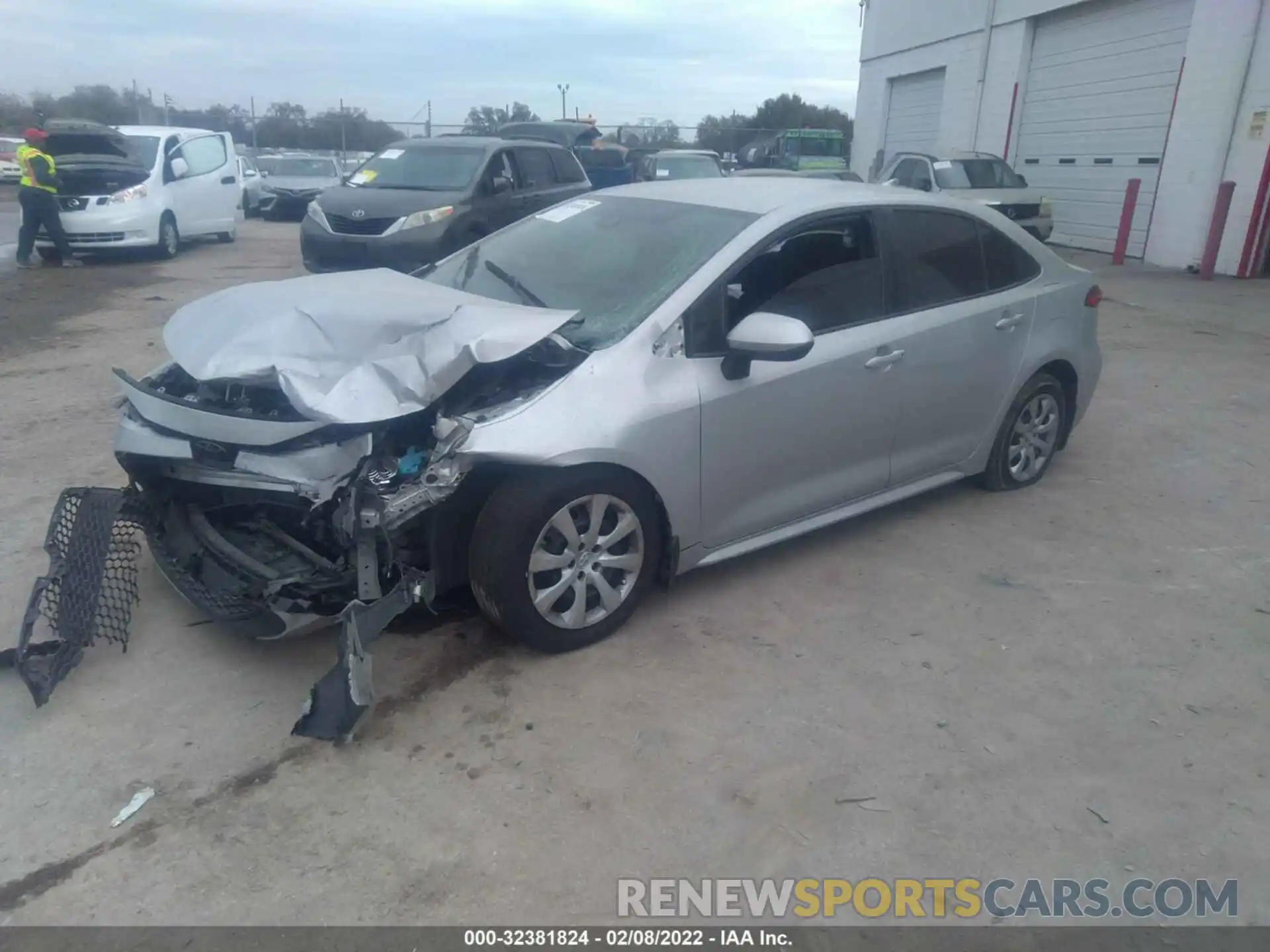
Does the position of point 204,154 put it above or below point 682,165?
above

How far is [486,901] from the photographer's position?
2443 mm

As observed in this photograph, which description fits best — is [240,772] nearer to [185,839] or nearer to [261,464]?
[185,839]

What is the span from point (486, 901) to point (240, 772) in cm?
93

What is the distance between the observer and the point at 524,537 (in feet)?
10.6

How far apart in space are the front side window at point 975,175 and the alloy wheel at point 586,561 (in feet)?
42.3

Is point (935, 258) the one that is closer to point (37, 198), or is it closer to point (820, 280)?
point (820, 280)

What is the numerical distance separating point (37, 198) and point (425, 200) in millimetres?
5828

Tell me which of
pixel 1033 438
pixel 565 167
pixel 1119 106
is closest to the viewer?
pixel 1033 438

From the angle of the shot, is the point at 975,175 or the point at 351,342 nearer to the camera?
the point at 351,342

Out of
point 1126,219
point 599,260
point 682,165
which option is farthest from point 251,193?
point 599,260

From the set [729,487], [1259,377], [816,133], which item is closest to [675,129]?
[816,133]

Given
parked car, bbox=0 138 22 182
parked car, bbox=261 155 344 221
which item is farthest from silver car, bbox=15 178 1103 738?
parked car, bbox=0 138 22 182

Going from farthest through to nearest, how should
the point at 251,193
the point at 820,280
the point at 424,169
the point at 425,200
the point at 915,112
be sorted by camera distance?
the point at 915,112 → the point at 251,193 → the point at 424,169 → the point at 425,200 → the point at 820,280

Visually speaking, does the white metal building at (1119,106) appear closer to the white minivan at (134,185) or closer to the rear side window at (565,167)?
the rear side window at (565,167)
